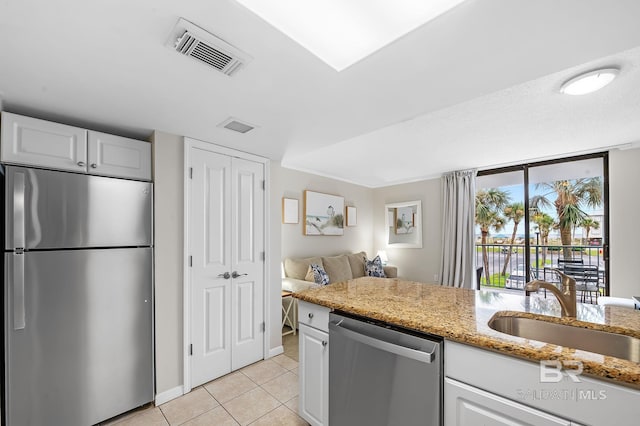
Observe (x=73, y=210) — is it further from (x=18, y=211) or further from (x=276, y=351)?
(x=276, y=351)

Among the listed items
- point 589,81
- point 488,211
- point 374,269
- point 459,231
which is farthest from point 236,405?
point 488,211

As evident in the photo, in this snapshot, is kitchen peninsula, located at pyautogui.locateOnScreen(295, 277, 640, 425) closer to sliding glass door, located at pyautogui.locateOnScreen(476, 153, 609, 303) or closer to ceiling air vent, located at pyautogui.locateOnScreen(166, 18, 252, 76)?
ceiling air vent, located at pyautogui.locateOnScreen(166, 18, 252, 76)

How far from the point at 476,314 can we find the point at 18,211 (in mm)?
2700

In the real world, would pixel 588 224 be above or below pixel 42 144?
below

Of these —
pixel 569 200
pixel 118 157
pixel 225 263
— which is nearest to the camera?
pixel 118 157

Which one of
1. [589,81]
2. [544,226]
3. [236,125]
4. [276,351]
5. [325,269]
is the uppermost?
[589,81]

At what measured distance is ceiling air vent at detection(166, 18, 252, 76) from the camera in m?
1.14

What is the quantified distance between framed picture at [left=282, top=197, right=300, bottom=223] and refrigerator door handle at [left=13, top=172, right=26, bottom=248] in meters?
2.85

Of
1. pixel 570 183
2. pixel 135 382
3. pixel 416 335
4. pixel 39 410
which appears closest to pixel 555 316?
pixel 416 335

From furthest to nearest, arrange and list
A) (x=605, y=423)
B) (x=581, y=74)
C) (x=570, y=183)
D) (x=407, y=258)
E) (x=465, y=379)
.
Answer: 1. (x=407, y=258)
2. (x=570, y=183)
3. (x=581, y=74)
4. (x=465, y=379)
5. (x=605, y=423)

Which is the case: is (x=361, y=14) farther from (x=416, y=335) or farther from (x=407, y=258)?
(x=407, y=258)

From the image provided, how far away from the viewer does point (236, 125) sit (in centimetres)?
217

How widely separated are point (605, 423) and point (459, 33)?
1.49 meters

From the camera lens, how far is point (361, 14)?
4.19ft
